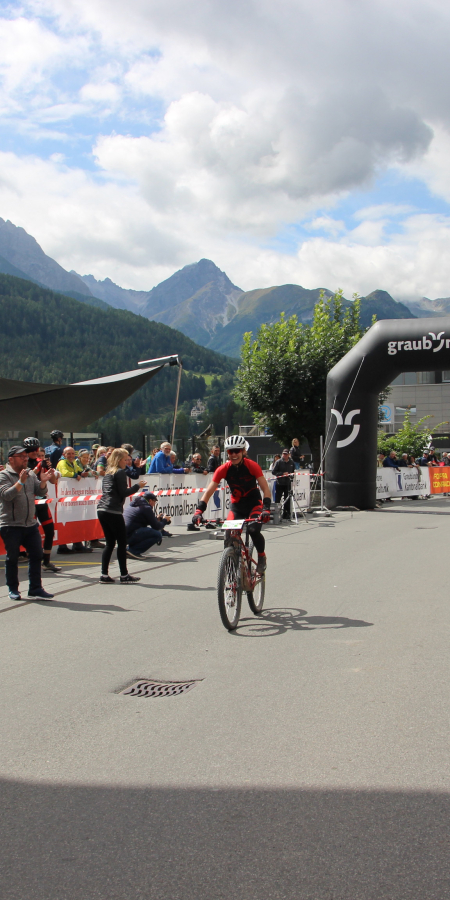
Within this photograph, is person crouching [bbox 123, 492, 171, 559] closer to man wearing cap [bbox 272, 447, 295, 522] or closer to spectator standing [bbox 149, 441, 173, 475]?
spectator standing [bbox 149, 441, 173, 475]

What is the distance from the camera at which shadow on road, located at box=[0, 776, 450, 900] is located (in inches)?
102

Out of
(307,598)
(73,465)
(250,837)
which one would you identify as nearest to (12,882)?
(250,837)

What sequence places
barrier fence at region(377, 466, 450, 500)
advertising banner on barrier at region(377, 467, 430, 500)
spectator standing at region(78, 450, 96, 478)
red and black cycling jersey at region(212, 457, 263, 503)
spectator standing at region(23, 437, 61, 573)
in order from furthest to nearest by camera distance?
barrier fence at region(377, 466, 450, 500) < advertising banner on barrier at region(377, 467, 430, 500) < spectator standing at region(78, 450, 96, 478) < spectator standing at region(23, 437, 61, 573) < red and black cycling jersey at region(212, 457, 263, 503)

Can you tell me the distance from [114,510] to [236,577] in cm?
294

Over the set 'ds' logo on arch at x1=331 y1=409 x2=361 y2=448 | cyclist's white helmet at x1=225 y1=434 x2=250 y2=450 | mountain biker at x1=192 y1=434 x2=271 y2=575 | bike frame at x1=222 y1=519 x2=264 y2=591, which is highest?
'ds' logo on arch at x1=331 y1=409 x2=361 y2=448

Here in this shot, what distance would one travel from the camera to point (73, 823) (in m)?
3.09

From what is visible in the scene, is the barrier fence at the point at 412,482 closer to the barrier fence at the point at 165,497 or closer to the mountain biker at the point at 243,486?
the barrier fence at the point at 165,497

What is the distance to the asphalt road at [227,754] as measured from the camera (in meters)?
2.71

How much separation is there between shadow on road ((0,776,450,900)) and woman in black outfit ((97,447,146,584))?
5751 mm

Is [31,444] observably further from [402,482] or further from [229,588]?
[402,482]

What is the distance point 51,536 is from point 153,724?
22.4 feet

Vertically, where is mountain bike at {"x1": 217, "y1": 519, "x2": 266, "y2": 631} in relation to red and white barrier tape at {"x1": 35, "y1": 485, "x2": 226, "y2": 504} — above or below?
below

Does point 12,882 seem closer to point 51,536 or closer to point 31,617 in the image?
point 31,617

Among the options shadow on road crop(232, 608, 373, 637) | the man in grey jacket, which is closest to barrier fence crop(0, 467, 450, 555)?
the man in grey jacket
